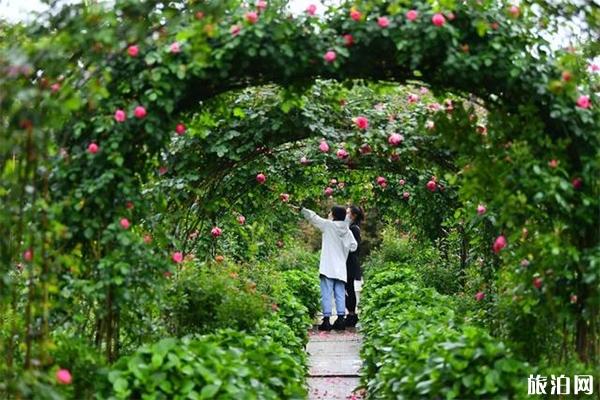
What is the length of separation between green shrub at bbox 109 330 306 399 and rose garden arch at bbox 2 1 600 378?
45cm

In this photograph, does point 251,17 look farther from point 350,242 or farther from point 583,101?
point 350,242

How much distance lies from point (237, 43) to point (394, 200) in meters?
7.84

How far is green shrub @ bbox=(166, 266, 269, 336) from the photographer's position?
548 cm

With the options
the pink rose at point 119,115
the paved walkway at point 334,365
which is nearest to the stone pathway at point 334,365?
the paved walkway at point 334,365

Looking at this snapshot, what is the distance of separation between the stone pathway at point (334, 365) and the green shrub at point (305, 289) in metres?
0.62

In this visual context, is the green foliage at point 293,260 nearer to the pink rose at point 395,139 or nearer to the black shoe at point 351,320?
the black shoe at point 351,320

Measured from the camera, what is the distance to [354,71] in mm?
4383

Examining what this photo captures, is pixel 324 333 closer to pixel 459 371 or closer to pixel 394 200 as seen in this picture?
pixel 394 200

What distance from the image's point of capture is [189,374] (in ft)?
12.9

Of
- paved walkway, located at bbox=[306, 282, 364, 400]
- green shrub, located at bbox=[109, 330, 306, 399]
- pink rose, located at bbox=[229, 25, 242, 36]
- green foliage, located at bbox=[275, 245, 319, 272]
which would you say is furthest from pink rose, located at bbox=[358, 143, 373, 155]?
green foliage, located at bbox=[275, 245, 319, 272]

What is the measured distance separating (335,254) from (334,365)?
1.84 meters

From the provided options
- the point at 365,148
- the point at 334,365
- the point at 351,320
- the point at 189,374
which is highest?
the point at 365,148


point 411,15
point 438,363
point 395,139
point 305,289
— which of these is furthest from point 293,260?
point 411,15

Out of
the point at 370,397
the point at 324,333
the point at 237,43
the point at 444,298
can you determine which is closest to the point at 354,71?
the point at 237,43
